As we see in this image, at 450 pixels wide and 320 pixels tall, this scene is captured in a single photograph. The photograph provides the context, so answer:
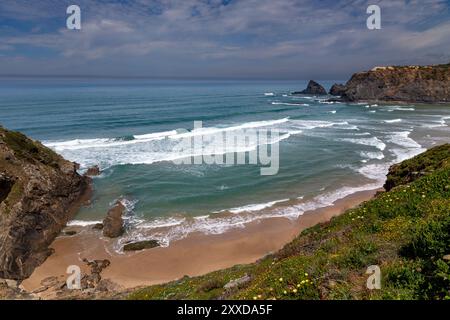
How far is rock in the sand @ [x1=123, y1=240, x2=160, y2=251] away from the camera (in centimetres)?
1881

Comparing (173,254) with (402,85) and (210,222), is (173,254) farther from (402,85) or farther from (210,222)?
(402,85)

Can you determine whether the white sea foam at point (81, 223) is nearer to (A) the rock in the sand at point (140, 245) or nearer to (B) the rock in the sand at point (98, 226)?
(B) the rock in the sand at point (98, 226)

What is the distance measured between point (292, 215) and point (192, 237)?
7.70 metres

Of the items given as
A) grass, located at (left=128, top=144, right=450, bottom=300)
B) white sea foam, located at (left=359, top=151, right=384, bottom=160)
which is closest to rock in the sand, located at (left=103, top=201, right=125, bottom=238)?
grass, located at (left=128, top=144, right=450, bottom=300)

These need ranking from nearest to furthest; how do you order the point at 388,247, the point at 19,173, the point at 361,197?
the point at 388,247
the point at 19,173
the point at 361,197

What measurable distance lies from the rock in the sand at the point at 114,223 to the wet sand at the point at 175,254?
536 mm

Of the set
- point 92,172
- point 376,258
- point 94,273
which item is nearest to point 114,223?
point 94,273

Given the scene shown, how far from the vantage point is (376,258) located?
6.68 m

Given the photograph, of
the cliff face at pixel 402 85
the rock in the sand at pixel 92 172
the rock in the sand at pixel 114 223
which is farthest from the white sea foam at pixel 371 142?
the cliff face at pixel 402 85

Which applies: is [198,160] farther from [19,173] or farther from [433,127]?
[433,127]

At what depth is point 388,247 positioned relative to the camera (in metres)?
7.02

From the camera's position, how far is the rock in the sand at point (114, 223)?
20.2m

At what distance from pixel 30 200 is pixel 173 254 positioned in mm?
10224
